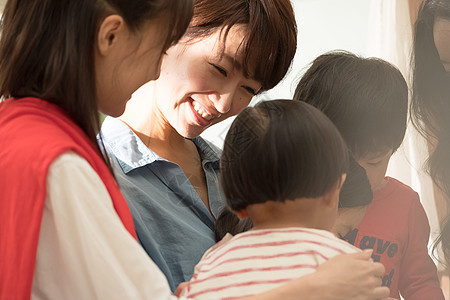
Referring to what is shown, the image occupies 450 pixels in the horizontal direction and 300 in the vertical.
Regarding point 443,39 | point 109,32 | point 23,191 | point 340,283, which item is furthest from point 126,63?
point 443,39

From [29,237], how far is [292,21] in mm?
486

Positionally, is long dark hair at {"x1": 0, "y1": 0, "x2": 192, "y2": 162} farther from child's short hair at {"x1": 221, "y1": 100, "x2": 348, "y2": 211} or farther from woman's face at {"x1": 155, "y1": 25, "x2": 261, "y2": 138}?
woman's face at {"x1": 155, "y1": 25, "x2": 261, "y2": 138}

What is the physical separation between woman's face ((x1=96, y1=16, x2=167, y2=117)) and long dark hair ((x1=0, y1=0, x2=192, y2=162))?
0.01 meters

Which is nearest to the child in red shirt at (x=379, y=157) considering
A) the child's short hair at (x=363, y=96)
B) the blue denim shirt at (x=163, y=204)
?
the child's short hair at (x=363, y=96)

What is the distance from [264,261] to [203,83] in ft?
1.18

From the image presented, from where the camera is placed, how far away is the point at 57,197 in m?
0.47

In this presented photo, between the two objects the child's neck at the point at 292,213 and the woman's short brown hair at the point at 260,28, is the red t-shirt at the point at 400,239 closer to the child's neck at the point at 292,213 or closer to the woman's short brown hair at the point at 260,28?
the child's neck at the point at 292,213

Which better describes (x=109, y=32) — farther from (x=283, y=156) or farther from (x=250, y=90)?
(x=250, y=90)

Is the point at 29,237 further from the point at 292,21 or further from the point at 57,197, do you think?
the point at 292,21

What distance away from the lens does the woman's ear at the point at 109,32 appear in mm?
527

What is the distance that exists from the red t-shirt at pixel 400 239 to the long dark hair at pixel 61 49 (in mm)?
292

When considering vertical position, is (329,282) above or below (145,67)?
below

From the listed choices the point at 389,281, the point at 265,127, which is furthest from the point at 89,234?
the point at 389,281

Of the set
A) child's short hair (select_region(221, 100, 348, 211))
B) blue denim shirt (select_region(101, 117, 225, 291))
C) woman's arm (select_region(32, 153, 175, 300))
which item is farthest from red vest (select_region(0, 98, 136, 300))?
blue denim shirt (select_region(101, 117, 225, 291))
